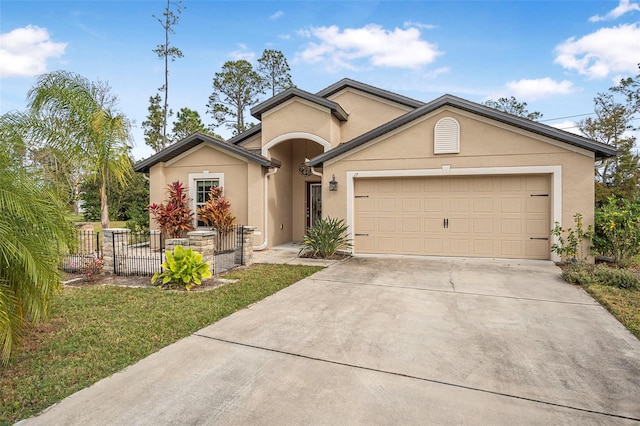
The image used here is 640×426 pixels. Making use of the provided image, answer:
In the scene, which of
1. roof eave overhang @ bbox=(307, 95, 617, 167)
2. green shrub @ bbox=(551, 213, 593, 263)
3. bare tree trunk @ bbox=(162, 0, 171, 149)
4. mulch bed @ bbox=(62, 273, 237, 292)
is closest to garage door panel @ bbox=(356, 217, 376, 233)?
roof eave overhang @ bbox=(307, 95, 617, 167)

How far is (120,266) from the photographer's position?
7957mm

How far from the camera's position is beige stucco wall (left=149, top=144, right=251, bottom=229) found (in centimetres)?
1177

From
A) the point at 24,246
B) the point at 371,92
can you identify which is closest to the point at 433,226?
the point at 371,92

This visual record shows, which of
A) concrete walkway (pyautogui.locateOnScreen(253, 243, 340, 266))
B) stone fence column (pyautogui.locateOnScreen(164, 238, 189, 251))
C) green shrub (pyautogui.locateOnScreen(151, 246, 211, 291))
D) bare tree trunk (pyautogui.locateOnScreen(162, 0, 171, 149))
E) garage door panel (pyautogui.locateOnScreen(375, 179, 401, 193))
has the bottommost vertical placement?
concrete walkway (pyautogui.locateOnScreen(253, 243, 340, 266))

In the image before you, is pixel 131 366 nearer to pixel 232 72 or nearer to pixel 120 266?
pixel 120 266

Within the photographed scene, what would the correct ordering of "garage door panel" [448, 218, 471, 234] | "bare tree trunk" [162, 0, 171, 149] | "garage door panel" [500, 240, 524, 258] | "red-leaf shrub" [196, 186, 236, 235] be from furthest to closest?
"bare tree trunk" [162, 0, 171, 149]
"red-leaf shrub" [196, 186, 236, 235]
"garage door panel" [448, 218, 471, 234]
"garage door panel" [500, 240, 524, 258]

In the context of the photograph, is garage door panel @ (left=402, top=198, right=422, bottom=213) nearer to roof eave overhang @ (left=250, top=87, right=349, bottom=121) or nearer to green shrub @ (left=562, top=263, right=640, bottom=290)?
green shrub @ (left=562, top=263, right=640, bottom=290)

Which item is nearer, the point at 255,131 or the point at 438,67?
the point at 255,131

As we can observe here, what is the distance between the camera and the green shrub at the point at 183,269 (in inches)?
261

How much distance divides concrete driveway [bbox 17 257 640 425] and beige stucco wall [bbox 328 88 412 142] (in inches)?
343

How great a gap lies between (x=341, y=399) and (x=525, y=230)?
832 centimetres

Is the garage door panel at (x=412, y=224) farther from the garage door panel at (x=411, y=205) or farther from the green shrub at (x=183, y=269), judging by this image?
the green shrub at (x=183, y=269)

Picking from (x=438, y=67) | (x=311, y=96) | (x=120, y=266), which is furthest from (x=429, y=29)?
(x=120, y=266)

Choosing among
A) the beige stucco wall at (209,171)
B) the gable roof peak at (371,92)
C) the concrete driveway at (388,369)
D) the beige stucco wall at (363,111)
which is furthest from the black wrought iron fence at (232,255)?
the gable roof peak at (371,92)
